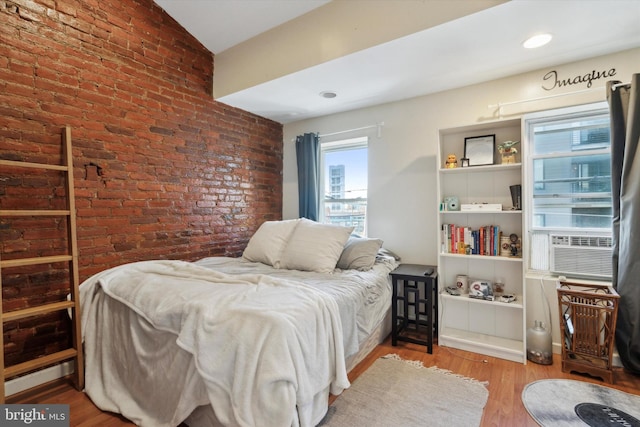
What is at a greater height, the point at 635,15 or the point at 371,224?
the point at 635,15

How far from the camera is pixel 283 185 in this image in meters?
3.78

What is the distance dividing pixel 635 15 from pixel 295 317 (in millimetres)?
2517

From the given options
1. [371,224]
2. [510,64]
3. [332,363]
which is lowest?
[332,363]

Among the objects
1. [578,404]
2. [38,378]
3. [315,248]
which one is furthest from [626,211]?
[38,378]

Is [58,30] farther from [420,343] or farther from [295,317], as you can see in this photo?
[420,343]

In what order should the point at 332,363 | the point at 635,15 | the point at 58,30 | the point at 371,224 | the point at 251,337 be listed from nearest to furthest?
the point at 251,337 → the point at 332,363 → the point at 635,15 → the point at 58,30 → the point at 371,224

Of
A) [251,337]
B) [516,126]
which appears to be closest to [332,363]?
[251,337]

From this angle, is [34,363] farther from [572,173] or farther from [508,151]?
[572,173]

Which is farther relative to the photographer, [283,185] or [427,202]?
[283,185]

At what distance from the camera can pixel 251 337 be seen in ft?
3.94

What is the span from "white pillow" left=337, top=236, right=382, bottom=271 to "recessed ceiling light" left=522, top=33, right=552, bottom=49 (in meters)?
1.74

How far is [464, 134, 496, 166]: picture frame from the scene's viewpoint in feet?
8.04

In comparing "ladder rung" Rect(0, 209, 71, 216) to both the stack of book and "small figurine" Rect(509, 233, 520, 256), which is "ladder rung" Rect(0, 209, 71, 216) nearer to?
the stack of book

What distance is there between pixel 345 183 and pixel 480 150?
142 cm
